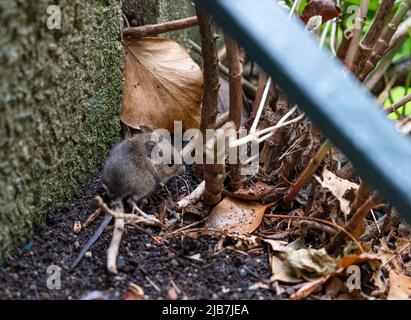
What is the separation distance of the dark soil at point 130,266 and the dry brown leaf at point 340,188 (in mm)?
196

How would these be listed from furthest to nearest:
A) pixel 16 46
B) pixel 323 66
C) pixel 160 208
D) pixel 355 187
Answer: pixel 160 208 → pixel 355 187 → pixel 16 46 → pixel 323 66

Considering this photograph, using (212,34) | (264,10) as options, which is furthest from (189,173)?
(264,10)

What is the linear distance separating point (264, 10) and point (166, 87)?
2.20 ft

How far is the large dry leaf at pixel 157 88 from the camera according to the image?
1.50m

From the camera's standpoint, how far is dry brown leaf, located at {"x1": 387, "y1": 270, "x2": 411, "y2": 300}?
43.9 inches

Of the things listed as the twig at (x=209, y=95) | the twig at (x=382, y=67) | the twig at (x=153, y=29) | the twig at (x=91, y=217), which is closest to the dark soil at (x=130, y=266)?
the twig at (x=91, y=217)

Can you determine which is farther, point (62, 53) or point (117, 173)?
point (117, 173)

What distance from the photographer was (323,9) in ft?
4.56

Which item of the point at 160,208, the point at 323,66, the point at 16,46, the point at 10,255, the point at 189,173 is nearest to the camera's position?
the point at 323,66

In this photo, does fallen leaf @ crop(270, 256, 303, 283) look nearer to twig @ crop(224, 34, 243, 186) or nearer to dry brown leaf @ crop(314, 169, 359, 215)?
dry brown leaf @ crop(314, 169, 359, 215)

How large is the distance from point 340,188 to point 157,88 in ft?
1.93

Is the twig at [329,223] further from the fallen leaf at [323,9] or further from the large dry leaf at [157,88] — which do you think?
the fallen leaf at [323,9]

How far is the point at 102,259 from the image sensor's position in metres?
1.12

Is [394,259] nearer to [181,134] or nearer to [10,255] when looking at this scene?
[181,134]
